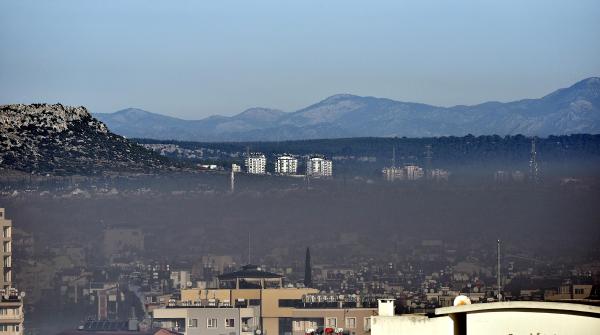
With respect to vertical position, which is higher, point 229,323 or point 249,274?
point 249,274

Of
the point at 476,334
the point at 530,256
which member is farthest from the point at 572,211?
the point at 476,334

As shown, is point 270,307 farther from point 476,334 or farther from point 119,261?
point 476,334

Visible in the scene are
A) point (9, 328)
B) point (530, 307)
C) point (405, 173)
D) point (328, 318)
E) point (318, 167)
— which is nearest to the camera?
point (530, 307)

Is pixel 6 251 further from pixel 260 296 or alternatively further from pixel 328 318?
pixel 328 318

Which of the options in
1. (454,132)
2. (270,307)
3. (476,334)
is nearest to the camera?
(476,334)

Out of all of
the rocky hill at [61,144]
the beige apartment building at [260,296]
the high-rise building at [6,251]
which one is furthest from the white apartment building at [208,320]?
the rocky hill at [61,144]

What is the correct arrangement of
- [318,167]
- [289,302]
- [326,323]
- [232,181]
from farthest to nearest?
1. [232,181]
2. [318,167]
3. [289,302]
4. [326,323]

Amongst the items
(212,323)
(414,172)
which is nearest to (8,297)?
(212,323)

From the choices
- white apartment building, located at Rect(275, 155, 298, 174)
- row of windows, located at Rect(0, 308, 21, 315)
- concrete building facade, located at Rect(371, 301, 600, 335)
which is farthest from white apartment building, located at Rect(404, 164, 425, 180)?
concrete building facade, located at Rect(371, 301, 600, 335)
